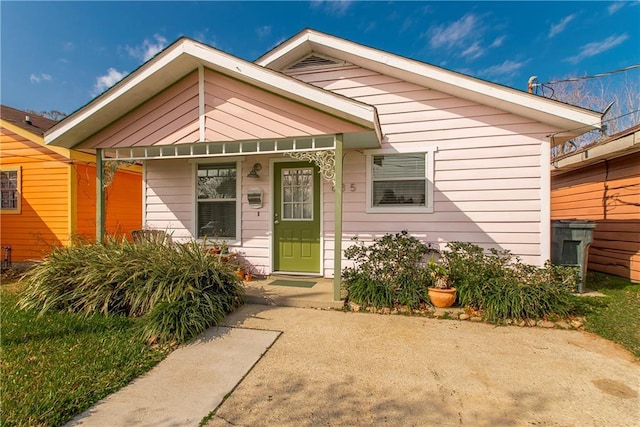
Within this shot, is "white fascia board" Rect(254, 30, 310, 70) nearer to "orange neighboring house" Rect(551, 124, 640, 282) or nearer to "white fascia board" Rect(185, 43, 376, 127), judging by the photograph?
"white fascia board" Rect(185, 43, 376, 127)

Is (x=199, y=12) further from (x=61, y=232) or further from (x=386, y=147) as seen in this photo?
(x=61, y=232)

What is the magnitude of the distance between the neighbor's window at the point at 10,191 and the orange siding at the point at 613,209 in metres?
14.1

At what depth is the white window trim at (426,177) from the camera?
195 inches

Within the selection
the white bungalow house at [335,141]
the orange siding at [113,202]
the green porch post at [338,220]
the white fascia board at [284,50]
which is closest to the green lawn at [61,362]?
the white bungalow house at [335,141]

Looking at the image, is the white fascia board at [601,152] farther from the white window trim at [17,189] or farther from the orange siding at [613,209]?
the white window trim at [17,189]

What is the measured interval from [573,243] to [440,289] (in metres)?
2.86

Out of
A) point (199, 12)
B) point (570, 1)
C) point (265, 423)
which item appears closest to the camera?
point (265, 423)

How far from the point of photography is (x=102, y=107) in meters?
4.42

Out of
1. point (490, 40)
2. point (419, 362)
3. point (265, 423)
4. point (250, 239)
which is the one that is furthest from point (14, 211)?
point (490, 40)

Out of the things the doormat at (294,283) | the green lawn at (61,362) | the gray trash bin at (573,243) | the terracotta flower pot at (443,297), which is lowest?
the green lawn at (61,362)

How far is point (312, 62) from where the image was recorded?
5.72 m

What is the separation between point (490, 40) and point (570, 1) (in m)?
1.54

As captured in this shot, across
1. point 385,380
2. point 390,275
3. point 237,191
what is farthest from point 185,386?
point 237,191

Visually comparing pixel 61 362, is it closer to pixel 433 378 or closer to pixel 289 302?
pixel 289 302
